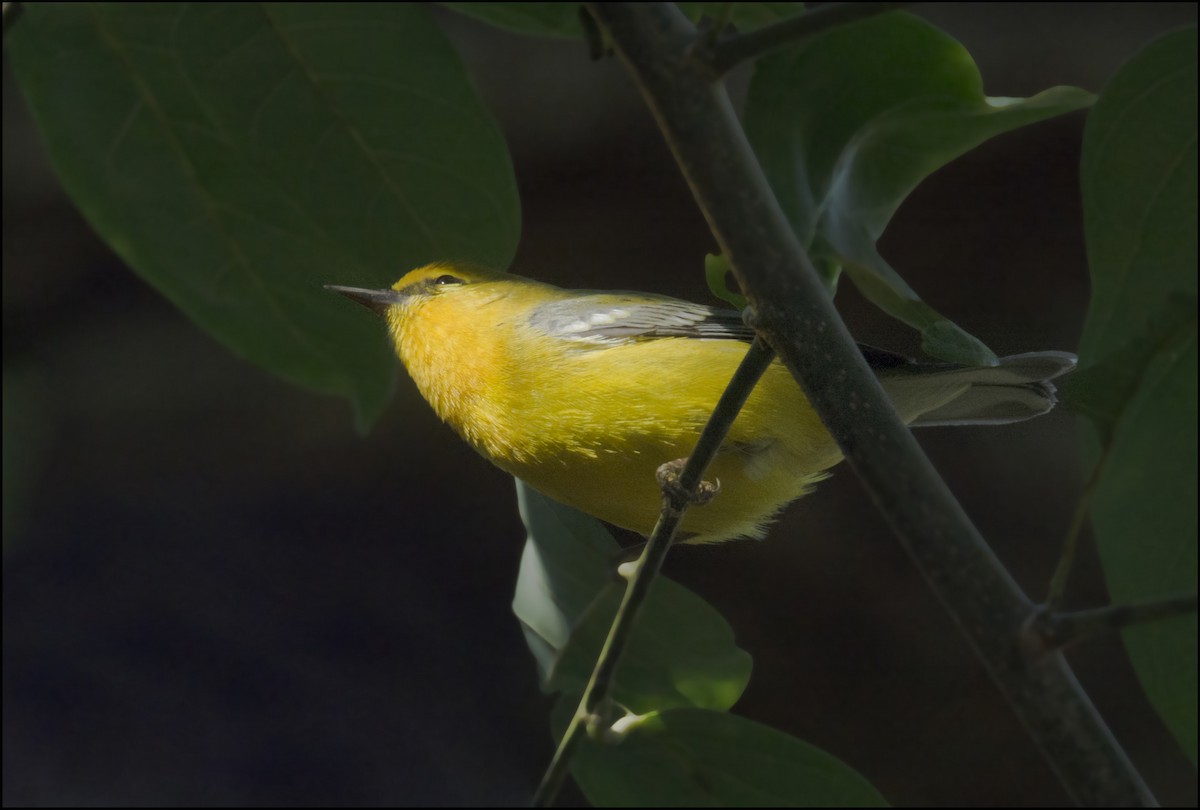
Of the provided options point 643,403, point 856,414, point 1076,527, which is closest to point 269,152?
point 856,414

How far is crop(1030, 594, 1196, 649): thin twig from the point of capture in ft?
1.54

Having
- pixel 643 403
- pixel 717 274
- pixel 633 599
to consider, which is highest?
pixel 717 274

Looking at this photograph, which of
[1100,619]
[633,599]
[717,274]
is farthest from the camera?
[717,274]

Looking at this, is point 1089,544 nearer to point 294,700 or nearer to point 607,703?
point 294,700

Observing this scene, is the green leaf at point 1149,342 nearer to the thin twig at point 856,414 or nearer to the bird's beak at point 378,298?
the thin twig at point 856,414

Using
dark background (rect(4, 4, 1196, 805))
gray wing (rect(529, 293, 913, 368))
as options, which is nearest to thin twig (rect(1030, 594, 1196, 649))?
gray wing (rect(529, 293, 913, 368))

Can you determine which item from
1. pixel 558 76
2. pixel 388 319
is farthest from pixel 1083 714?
pixel 558 76

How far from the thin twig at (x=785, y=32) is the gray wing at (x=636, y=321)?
41.9 inches

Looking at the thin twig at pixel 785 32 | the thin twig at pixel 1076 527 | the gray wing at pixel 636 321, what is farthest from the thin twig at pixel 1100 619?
the gray wing at pixel 636 321

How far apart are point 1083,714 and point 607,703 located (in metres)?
0.28

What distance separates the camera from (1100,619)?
0.49 meters

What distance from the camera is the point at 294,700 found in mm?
3635

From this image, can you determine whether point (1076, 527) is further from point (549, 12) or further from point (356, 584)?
point (356, 584)

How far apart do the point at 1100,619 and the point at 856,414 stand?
0.15m
